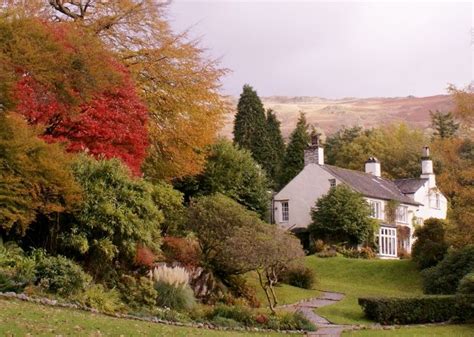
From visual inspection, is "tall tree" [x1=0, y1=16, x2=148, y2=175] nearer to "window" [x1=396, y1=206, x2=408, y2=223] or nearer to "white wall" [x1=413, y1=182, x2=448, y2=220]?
"window" [x1=396, y1=206, x2=408, y2=223]

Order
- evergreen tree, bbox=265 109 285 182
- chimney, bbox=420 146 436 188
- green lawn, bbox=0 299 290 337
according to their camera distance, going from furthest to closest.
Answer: evergreen tree, bbox=265 109 285 182
chimney, bbox=420 146 436 188
green lawn, bbox=0 299 290 337

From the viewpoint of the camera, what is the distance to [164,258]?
2527cm

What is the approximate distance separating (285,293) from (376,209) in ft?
85.7

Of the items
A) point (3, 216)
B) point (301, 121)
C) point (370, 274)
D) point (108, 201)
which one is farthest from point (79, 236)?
point (301, 121)

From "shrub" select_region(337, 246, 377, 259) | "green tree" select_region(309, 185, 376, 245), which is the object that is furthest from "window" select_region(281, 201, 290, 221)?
"shrub" select_region(337, 246, 377, 259)

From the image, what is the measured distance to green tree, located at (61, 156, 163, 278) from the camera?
20503mm

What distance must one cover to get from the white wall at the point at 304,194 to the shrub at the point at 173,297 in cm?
3216

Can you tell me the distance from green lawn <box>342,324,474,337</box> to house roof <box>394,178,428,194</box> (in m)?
37.4

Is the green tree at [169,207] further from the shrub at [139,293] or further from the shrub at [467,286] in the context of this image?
the shrub at [467,286]

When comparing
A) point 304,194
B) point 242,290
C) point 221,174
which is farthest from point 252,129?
point 242,290

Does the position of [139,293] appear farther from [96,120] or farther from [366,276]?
[366,276]

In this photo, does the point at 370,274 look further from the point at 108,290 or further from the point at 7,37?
the point at 7,37

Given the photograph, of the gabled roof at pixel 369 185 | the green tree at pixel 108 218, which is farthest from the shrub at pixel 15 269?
the gabled roof at pixel 369 185

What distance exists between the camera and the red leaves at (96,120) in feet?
70.5
